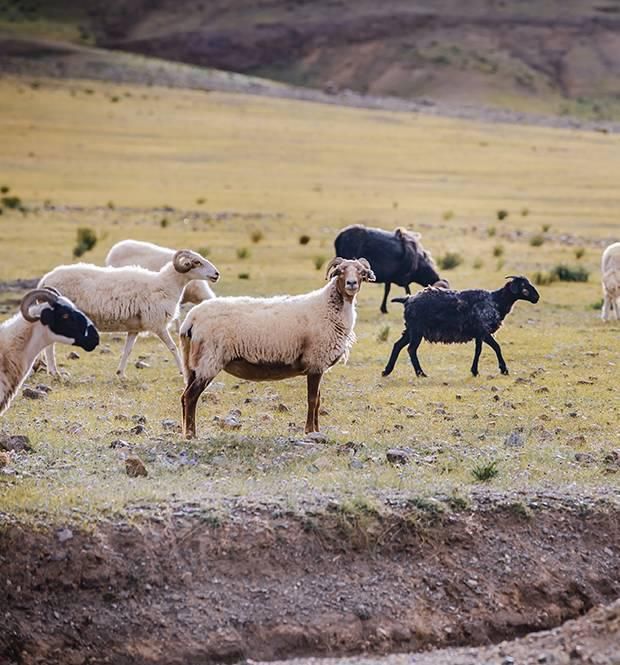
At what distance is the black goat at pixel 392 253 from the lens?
22.1m

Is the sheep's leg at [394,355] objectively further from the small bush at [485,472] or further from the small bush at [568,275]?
the small bush at [568,275]

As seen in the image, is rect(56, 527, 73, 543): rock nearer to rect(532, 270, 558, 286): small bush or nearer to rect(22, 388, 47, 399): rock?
rect(22, 388, 47, 399): rock

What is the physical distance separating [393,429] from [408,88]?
109 m

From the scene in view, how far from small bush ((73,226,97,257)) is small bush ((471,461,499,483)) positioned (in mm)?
18913

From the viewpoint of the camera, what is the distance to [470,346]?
19.4 m

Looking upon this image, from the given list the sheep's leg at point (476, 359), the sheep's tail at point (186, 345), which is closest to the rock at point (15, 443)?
the sheep's tail at point (186, 345)

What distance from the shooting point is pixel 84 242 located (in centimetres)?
3070

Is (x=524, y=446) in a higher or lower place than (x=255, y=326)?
lower

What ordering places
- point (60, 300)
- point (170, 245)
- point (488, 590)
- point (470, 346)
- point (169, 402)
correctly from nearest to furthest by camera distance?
point (488, 590) < point (60, 300) < point (169, 402) < point (470, 346) < point (170, 245)

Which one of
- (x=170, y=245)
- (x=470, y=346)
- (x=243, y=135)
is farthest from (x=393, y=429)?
(x=243, y=135)

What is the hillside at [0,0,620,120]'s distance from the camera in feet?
381

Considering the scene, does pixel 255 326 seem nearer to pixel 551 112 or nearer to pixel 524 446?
pixel 524 446

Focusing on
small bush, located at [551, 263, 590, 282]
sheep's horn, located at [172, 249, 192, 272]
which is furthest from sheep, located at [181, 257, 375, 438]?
small bush, located at [551, 263, 590, 282]

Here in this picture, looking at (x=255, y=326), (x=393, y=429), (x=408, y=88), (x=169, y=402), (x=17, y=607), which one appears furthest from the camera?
(x=408, y=88)
